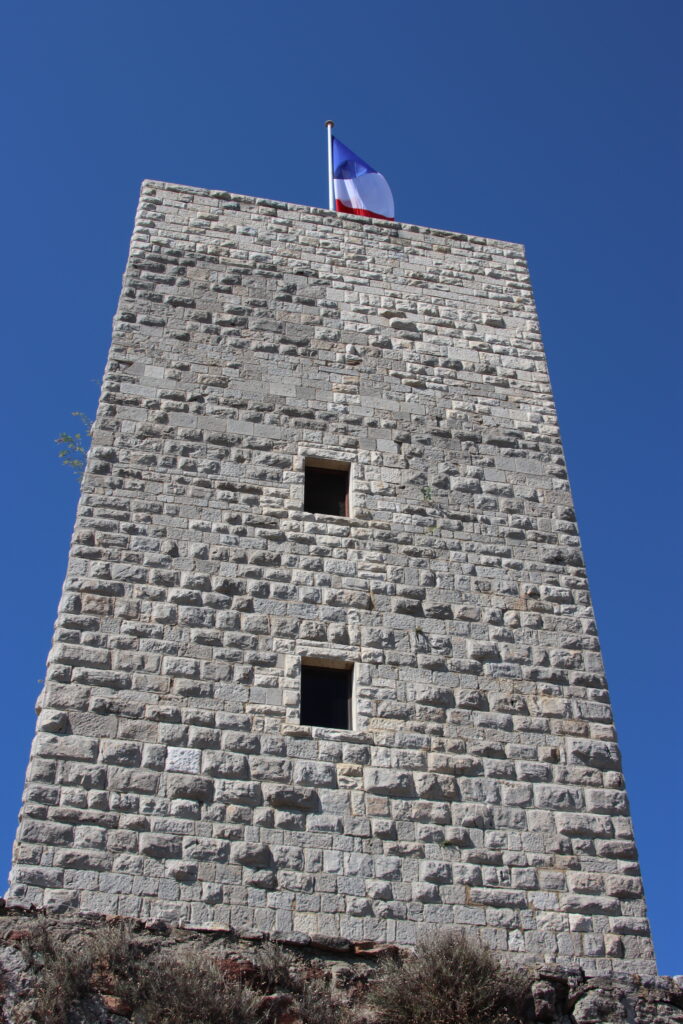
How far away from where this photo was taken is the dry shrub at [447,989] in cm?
598

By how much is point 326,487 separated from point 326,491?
0.04m

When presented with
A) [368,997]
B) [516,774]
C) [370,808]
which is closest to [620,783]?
[516,774]

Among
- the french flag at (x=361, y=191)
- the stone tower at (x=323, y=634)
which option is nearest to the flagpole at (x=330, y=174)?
the french flag at (x=361, y=191)

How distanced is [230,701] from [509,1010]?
99.7 inches

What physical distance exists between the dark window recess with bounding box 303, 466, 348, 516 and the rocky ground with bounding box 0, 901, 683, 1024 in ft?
11.5

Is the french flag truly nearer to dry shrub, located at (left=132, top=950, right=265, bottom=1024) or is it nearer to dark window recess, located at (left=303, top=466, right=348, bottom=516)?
dark window recess, located at (left=303, top=466, right=348, bottom=516)

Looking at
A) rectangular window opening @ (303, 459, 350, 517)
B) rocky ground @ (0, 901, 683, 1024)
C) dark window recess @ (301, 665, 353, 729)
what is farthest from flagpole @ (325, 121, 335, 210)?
rocky ground @ (0, 901, 683, 1024)

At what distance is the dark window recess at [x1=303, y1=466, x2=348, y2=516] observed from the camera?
29.2 feet

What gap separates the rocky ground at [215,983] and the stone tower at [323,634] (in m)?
0.25

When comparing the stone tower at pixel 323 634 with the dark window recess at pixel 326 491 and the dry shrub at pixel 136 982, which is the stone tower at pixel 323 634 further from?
the dry shrub at pixel 136 982

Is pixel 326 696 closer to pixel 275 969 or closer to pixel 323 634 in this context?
pixel 323 634

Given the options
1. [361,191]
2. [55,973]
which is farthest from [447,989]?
[361,191]

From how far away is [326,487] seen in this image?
356 inches

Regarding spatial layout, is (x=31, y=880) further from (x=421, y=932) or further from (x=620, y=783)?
(x=620, y=783)
